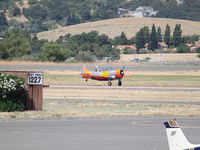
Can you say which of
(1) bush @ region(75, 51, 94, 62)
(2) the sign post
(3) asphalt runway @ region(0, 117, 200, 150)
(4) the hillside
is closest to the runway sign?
(2) the sign post

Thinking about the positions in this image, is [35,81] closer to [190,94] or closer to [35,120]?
[35,120]

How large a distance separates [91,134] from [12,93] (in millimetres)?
8262

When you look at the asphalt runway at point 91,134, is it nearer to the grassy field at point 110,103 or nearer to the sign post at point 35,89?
the grassy field at point 110,103

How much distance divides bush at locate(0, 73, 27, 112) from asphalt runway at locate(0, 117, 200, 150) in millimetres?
3066

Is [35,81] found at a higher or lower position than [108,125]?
higher

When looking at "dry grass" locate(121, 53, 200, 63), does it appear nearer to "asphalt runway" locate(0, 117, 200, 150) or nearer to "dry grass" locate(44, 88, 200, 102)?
"dry grass" locate(44, 88, 200, 102)

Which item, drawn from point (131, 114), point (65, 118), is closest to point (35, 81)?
point (65, 118)

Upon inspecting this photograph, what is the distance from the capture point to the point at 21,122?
21.5 metres

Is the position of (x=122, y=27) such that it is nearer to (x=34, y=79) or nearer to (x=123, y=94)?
(x=123, y=94)

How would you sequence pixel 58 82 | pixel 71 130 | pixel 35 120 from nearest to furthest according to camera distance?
1. pixel 71 130
2. pixel 35 120
3. pixel 58 82

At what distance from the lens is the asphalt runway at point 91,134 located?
51.2ft

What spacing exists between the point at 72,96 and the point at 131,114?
13.2 meters

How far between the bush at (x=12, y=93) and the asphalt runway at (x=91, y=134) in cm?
307

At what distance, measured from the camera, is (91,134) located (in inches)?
709
